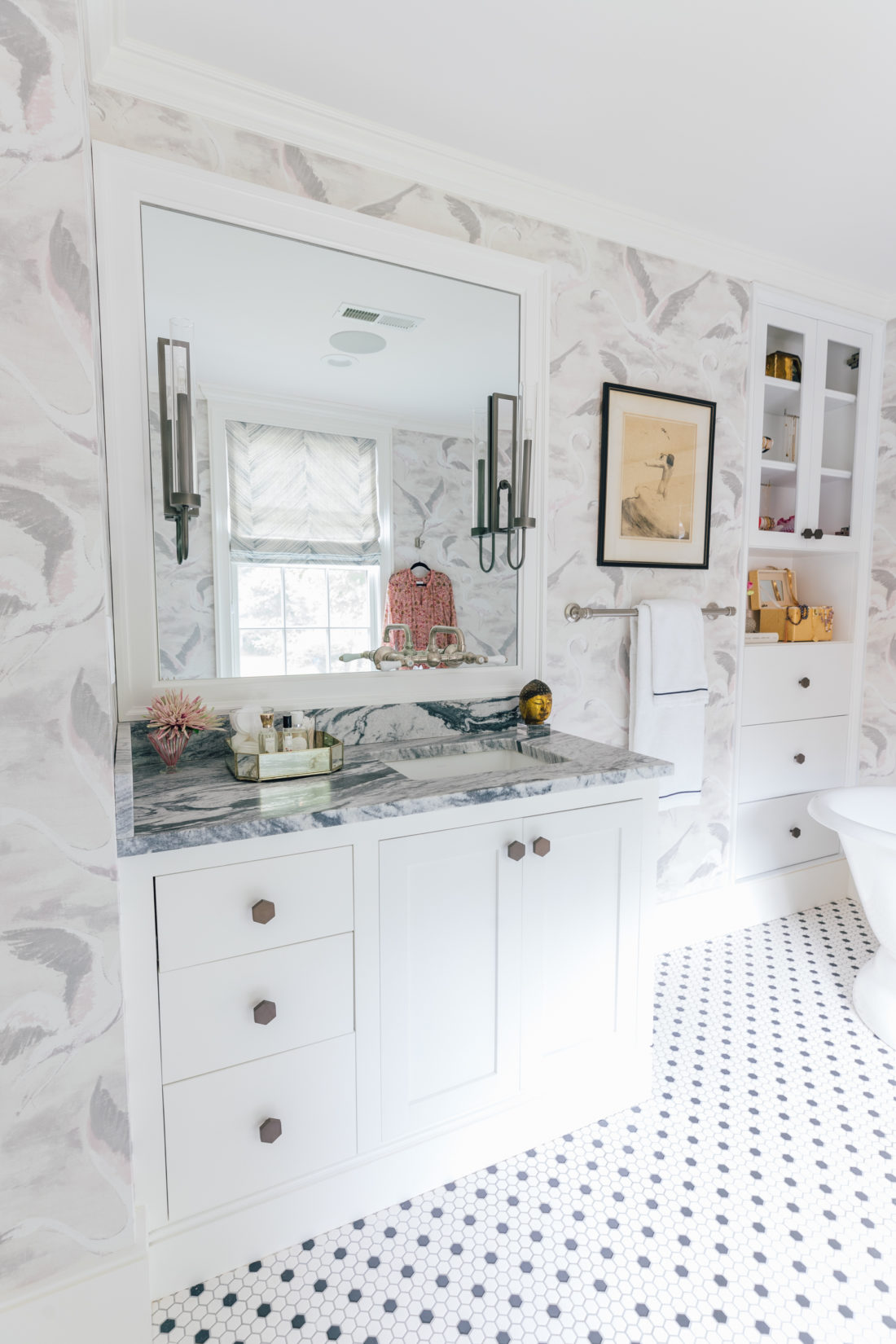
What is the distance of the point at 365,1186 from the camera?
4.77ft

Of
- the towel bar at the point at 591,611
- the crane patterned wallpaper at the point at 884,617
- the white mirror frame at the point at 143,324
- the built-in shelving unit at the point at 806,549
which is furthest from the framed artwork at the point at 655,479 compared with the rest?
the crane patterned wallpaper at the point at 884,617

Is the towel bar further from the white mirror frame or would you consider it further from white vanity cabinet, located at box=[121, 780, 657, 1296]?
white vanity cabinet, located at box=[121, 780, 657, 1296]

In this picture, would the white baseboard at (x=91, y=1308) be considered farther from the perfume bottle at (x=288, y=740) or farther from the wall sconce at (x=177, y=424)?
the wall sconce at (x=177, y=424)

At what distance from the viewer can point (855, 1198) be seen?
152 centimetres

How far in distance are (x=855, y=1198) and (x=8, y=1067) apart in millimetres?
1702

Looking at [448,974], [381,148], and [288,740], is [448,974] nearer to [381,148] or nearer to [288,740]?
[288,740]

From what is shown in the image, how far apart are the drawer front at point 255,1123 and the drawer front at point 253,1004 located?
29mm

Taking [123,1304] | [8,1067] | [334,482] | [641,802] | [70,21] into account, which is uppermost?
[70,21]

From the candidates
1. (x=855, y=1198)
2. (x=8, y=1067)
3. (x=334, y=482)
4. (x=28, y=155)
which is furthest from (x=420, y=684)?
(x=855, y=1198)

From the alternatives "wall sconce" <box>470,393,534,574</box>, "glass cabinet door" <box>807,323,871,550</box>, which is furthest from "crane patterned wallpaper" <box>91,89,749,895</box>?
"glass cabinet door" <box>807,323,871,550</box>

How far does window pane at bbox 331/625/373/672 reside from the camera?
1.90 meters

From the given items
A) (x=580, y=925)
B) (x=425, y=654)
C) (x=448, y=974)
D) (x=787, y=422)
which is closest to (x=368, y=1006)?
(x=448, y=974)

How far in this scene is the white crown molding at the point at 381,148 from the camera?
1.55 m

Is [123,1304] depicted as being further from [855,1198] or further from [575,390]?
[575,390]
